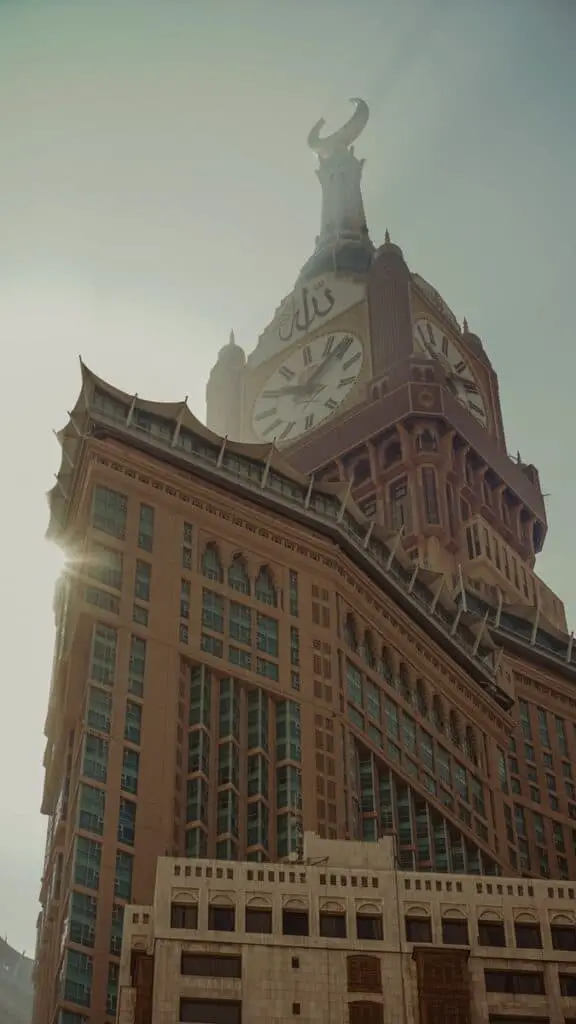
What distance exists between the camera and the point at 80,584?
94.2 metres

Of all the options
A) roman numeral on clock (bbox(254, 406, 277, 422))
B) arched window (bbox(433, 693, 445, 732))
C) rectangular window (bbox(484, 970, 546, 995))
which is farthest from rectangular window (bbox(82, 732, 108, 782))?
roman numeral on clock (bbox(254, 406, 277, 422))

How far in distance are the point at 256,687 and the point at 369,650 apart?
564 inches

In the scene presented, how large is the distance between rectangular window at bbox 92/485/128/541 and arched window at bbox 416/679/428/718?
28.0 m

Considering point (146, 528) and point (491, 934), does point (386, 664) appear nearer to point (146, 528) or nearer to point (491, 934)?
point (146, 528)

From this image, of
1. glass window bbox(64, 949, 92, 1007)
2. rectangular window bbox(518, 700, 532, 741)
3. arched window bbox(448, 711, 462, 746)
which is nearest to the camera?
glass window bbox(64, 949, 92, 1007)

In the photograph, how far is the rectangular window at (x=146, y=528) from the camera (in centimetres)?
9846

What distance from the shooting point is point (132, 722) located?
89562 mm

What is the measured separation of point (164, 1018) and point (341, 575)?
160 feet

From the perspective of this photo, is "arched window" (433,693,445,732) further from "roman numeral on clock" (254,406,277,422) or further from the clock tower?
"roman numeral on clock" (254,406,277,422)

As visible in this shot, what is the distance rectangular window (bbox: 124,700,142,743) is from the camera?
88938 mm

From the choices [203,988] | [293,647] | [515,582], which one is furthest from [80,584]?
[515,582]

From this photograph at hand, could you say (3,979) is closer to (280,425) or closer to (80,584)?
(280,425)

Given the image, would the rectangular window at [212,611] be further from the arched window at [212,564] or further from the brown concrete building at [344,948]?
the brown concrete building at [344,948]

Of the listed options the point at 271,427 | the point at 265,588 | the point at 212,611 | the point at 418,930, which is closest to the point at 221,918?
the point at 418,930
